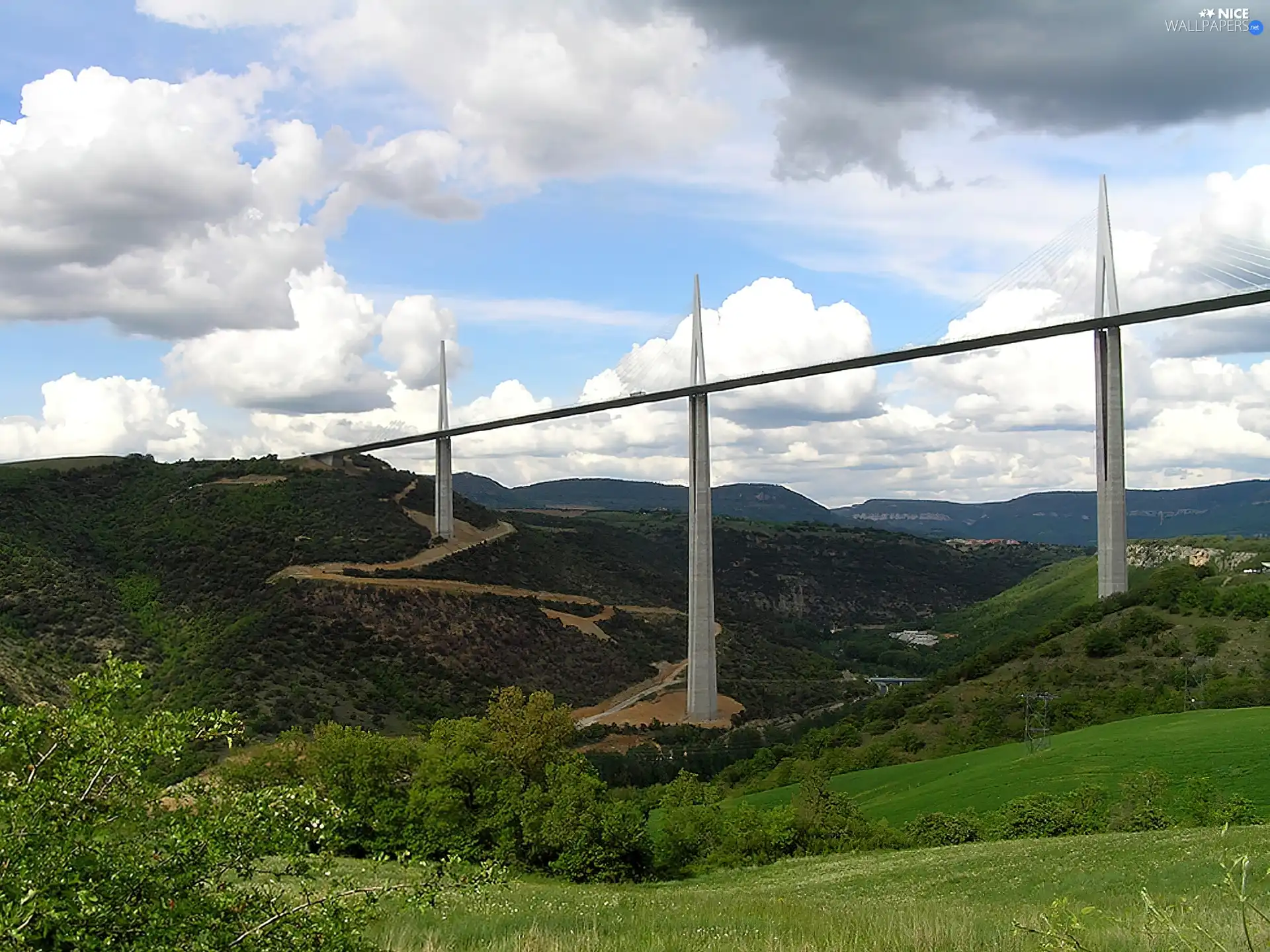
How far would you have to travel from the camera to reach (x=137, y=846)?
510 centimetres

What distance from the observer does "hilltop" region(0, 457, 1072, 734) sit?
173ft

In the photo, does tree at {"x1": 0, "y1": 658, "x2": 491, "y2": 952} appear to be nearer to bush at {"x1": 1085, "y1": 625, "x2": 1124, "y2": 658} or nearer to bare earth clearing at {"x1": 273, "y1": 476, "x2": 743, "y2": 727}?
bush at {"x1": 1085, "y1": 625, "x2": 1124, "y2": 658}

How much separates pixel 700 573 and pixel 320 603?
23899 millimetres

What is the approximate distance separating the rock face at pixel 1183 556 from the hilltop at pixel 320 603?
30.3m

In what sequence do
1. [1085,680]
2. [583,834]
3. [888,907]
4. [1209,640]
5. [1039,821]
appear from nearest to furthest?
[888,907] → [583,834] → [1039,821] → [1209,640] → [1085,680]

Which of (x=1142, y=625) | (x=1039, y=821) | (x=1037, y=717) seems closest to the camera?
(x=1039, y=821)

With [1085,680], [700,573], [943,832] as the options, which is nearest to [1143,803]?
[943,832]

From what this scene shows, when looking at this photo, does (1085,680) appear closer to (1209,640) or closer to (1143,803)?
(1209,640)

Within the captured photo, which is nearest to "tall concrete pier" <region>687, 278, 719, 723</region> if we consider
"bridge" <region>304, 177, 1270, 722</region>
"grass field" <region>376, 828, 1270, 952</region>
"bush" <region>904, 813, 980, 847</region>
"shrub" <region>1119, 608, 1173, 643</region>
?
"bridge" <region>304, 177, 1270, 722</region>

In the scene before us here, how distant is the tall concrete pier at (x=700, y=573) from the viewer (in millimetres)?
59656

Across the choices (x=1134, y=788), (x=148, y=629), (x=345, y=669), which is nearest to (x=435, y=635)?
(x=345, y=669)

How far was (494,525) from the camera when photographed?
92375mm

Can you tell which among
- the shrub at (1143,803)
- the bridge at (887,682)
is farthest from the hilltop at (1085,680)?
the bridge at (887,682)

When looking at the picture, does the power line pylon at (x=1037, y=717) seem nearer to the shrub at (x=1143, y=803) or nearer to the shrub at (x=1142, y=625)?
the shrub at (x=1142, y=625)
